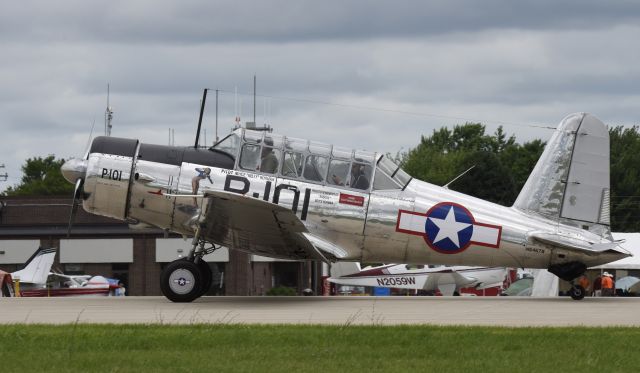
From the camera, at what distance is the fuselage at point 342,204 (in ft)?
60.5

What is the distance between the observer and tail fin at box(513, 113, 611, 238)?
19359mm

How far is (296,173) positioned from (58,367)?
947 cm

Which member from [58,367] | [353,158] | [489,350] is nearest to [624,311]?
[353,158]

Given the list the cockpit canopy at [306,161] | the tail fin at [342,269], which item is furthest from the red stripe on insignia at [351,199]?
the tail fin at [342,269]

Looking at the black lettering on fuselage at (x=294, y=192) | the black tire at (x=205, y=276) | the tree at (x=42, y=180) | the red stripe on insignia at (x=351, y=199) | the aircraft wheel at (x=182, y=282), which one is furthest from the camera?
the tree at (x=42, y=180)

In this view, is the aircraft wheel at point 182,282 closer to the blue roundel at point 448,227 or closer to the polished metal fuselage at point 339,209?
the polished metal fuselage at point 339,209

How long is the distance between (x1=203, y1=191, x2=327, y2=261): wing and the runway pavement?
939 millimetres

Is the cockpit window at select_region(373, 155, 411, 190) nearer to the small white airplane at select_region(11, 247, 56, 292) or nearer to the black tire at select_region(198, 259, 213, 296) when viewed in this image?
the black tire at select_region(198, 259, 213, 296)

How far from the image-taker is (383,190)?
61.7ft

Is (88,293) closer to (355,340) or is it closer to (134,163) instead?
(134,163)

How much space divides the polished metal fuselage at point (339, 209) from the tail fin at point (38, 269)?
1801 centimetres

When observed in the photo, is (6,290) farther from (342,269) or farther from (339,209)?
(339,209)

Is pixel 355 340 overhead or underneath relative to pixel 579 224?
underneath

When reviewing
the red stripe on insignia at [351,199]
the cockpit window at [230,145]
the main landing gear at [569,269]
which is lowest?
the main landing gear at [569,269]
